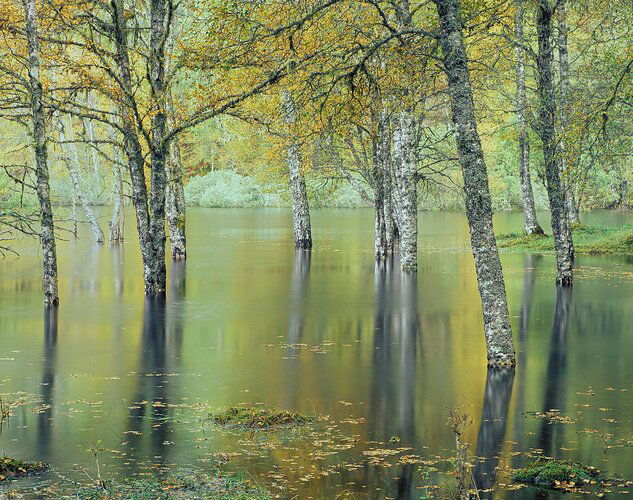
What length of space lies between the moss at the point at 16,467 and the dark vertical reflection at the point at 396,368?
3861 mm

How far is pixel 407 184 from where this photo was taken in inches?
1243

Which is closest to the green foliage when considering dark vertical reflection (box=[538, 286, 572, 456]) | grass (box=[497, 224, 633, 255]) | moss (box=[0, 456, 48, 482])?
grass (box=[497, 224, 633, 255])

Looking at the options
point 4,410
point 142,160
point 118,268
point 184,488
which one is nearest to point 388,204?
point 118,268

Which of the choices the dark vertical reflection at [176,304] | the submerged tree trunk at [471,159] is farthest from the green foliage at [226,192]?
the submerged tree trunk at [471,159]

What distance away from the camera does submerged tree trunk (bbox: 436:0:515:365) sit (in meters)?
16.3

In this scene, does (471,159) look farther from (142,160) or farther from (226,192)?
(226,192)

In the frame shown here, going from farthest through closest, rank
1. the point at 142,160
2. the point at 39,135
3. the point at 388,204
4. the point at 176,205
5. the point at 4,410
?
the point at 388,204 < the point at 176,205 < the point at 142,160 < the point at 39,135 < the point at 4,410

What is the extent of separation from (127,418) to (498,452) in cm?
531

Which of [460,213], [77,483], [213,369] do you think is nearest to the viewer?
[77,483]

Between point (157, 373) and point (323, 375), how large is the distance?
124 inches

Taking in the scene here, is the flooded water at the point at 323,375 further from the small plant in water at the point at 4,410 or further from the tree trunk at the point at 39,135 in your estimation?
the tree trunk at the point at 39,135

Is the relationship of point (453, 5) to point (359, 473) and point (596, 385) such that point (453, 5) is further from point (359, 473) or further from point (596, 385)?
point (359, 473)

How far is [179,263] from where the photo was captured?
41.7 metres

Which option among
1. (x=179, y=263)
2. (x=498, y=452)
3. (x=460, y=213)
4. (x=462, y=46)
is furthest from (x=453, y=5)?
(x=460, y=213)
